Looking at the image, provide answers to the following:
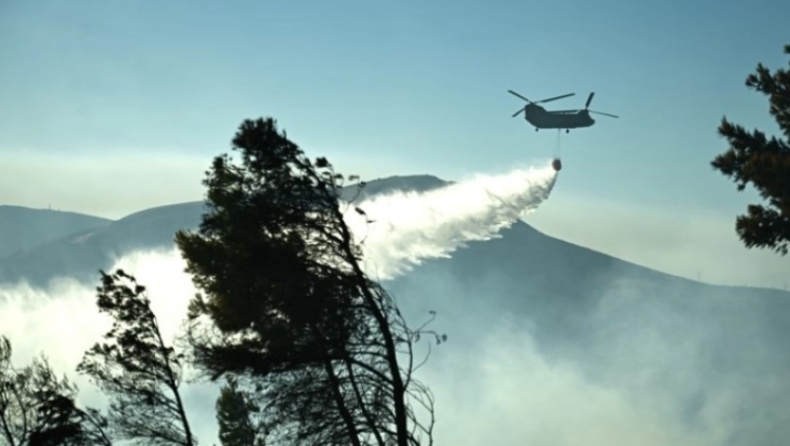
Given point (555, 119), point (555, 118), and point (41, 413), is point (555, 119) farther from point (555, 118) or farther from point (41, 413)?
point (41, 413)

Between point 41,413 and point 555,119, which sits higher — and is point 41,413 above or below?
below

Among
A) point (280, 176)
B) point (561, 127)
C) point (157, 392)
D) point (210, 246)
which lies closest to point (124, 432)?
point (157, 392)

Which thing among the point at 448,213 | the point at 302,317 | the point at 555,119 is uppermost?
the point at 555,119

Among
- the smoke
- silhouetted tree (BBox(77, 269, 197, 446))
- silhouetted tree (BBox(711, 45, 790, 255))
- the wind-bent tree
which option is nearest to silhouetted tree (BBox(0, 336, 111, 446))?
silhouetted tree (BBox(77, 269, 197, 446))

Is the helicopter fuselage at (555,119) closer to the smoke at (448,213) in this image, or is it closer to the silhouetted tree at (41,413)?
the smoke at (448,213)

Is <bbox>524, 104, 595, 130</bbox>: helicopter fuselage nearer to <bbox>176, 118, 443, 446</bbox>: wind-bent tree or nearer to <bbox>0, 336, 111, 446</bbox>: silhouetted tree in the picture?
<bbox>0, 336, 111, 446</bbox>: silhouetted tree

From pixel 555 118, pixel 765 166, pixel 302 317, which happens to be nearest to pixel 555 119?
pixel 555 118

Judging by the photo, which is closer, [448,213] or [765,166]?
[765,166]
